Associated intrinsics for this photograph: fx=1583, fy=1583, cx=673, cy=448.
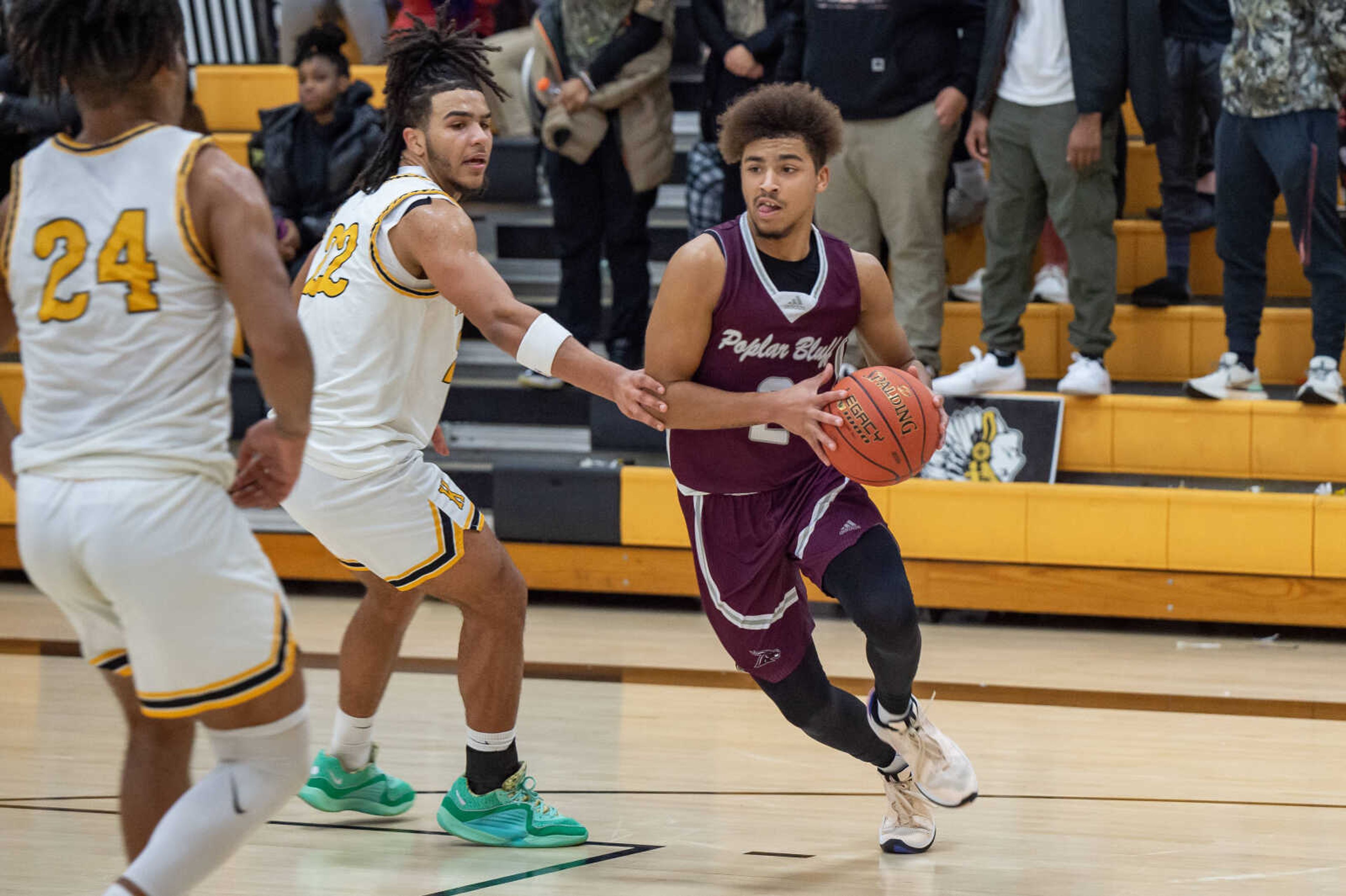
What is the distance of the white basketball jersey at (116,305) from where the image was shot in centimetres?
239

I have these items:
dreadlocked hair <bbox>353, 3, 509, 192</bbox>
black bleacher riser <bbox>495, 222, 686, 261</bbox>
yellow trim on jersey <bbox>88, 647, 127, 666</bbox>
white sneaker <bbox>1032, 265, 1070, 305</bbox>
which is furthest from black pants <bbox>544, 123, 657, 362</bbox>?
yellow trim on jersey <bbox>88, 647, 127, 666</bbox>

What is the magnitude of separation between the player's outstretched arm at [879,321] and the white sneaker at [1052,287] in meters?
3.41

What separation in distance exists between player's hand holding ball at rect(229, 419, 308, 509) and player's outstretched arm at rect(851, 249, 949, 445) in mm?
1567

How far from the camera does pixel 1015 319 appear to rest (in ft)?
21.0

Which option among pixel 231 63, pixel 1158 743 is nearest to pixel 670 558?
pixel 1158 743

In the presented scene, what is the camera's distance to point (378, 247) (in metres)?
3.58

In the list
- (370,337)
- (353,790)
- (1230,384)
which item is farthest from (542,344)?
(1230,384)

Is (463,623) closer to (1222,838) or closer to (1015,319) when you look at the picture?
(1222,838)

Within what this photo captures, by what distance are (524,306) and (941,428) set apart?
0.96 meters

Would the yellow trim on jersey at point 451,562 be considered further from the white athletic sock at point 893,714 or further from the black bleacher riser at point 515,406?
the black bleacher riser at point 515,406

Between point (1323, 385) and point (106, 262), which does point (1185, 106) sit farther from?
point (106, 262)

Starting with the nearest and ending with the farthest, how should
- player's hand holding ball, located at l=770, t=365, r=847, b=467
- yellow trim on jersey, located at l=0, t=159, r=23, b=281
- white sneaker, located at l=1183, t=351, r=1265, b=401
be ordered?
1. yellow trim on jersey, located at l=0, t=159, r=23, b=281
2. player's hand holding ball, located at l=770, t=365, r=847, b=467
3. white sneaker, located at l=1183, t=351, r=1265, b=401

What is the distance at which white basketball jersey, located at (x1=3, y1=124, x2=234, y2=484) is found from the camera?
2.39 m

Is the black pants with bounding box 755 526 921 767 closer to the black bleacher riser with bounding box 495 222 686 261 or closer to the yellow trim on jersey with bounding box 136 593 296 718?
the yellow trim on jersey with bounding box 136 593 296 718
